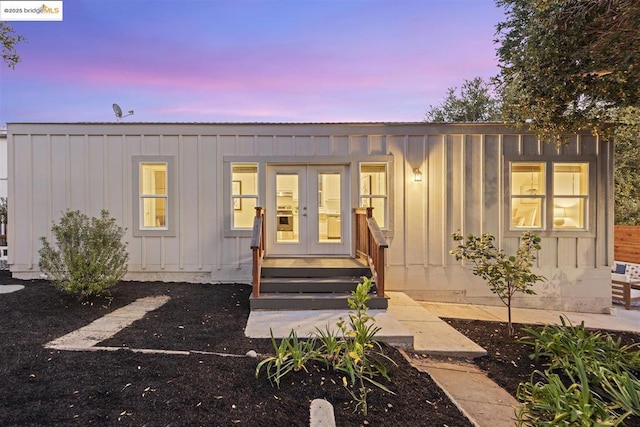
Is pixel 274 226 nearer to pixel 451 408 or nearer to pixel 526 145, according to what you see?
pixel 451 408

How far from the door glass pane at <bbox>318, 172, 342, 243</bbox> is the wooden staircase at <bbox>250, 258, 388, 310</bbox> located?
2.52 ft

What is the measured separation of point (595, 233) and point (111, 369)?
7.64m

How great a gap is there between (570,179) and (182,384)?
7.14 m

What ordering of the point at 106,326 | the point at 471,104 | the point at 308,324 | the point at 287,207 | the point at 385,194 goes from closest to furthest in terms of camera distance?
the point at 106,326
the point at 308,324
the point at 385,194
the point at 287,207
the point at 471,104

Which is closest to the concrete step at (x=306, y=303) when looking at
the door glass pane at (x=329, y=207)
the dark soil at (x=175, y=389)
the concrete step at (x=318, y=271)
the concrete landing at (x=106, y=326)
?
the concrete step at (x=318, y=271)

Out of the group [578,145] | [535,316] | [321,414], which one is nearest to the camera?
[321,414]

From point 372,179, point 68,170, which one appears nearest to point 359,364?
point 372,179

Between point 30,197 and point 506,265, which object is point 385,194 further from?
point 30,197

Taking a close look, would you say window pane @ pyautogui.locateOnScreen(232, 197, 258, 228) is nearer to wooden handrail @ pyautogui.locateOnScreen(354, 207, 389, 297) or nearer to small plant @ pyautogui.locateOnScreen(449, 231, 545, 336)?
wooden handrail @ pyautogui.locateOnScreen(354, 207, 389, 297)

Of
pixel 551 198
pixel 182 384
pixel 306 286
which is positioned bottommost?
pixel 182 384

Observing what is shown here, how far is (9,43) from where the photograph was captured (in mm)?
4293

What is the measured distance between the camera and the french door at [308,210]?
6.08 meters

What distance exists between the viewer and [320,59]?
930 cm

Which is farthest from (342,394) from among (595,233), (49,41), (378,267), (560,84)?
(49,41)
